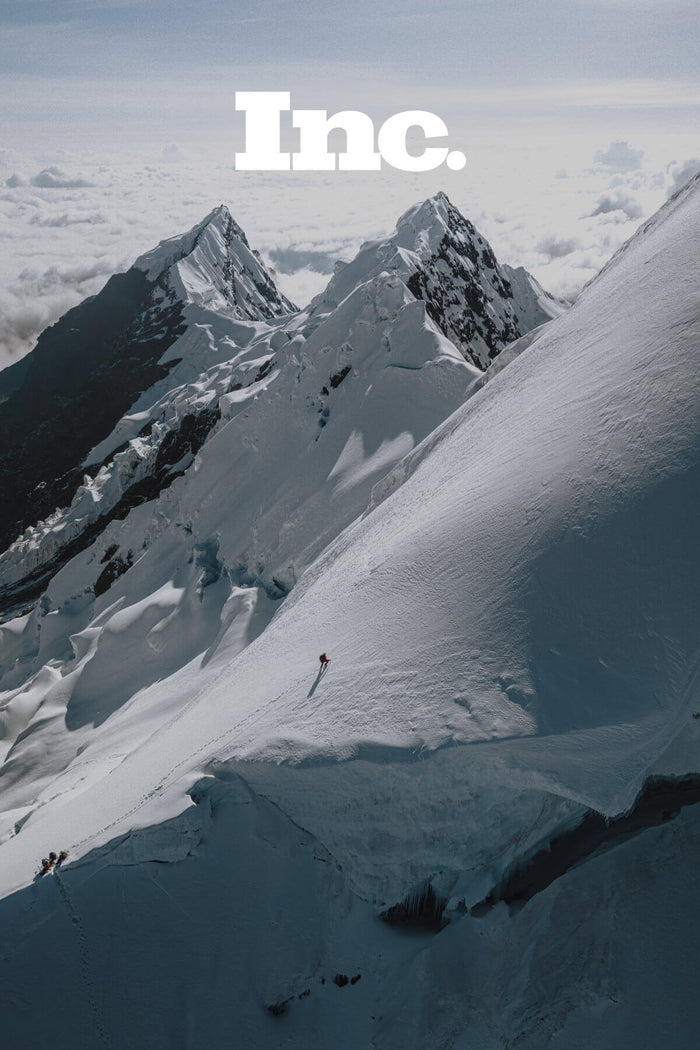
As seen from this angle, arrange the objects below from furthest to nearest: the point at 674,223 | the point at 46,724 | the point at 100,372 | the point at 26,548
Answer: the point at 100,372, the point at 26,548, the point at 46,724, the point at 674,223

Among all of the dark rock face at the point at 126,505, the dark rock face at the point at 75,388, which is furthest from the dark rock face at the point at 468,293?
the dark rock face at the point at 75,388

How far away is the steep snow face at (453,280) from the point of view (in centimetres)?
7994

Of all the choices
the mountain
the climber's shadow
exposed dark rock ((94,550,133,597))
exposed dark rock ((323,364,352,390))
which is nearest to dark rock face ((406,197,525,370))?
the mountain

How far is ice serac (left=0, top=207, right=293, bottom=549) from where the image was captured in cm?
15212

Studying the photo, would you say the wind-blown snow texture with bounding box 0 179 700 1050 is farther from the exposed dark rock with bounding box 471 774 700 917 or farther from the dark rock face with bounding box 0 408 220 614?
the dark rock face with bounding box 0 408 220 614

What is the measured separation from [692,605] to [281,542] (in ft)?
Answer: 111

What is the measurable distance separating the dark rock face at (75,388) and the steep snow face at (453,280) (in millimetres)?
73619

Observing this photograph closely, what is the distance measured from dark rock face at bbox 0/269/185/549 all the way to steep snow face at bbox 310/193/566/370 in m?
73.6

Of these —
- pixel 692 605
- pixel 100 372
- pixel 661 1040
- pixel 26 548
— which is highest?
pixel 100 372

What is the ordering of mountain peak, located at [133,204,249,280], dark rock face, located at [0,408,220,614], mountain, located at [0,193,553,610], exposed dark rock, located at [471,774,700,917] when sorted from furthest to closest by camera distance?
mountain peak, located at [133,204,249,280], dark rock face, located at [0,408,220,614], mountain, located at [0,193,553,610], exposed dark rock, located at [471,774,700,917]

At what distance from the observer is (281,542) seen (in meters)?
45.6

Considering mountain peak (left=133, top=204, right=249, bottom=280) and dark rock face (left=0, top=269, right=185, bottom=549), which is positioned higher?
mountain peak (left=133, top=204, right=249, bottom=280)

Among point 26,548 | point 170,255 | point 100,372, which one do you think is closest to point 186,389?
point 26,548

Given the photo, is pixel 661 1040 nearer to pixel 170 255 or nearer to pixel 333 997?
pixel 333 997
